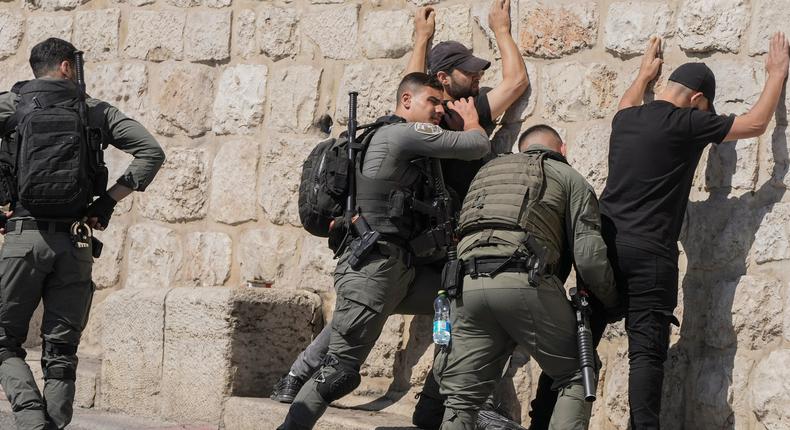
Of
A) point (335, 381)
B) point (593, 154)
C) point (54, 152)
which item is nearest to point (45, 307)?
point (54, 152)

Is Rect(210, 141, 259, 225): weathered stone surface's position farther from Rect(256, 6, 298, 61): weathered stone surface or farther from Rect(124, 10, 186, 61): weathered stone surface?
Rect(124, 10, 186, 61): weathered stone surface

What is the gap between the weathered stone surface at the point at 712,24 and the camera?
6.18m

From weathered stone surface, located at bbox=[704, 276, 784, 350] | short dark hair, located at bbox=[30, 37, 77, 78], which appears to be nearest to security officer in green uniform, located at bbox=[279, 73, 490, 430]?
weathered stone surface, located at bbox=[704, 276, 784, 350]

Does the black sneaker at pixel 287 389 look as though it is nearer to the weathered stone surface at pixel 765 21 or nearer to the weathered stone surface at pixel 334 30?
the weathered stone surface at pixel 334 30

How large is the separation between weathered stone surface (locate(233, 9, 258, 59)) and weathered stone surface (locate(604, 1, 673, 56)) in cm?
241

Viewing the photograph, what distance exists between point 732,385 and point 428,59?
7.75 feet

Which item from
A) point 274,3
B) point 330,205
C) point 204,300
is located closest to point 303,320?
point 204,300

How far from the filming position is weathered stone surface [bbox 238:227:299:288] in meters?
7.79

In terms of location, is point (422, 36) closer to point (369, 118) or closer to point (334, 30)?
point (369, 118)

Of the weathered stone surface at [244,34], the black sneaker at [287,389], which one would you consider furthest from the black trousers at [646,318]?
the weathered stone surface at [244,34]

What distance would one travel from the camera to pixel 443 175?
6.63m

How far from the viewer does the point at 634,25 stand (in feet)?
21.4

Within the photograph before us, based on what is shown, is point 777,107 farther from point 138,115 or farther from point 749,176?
point 138,115

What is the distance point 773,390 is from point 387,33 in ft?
9.72
